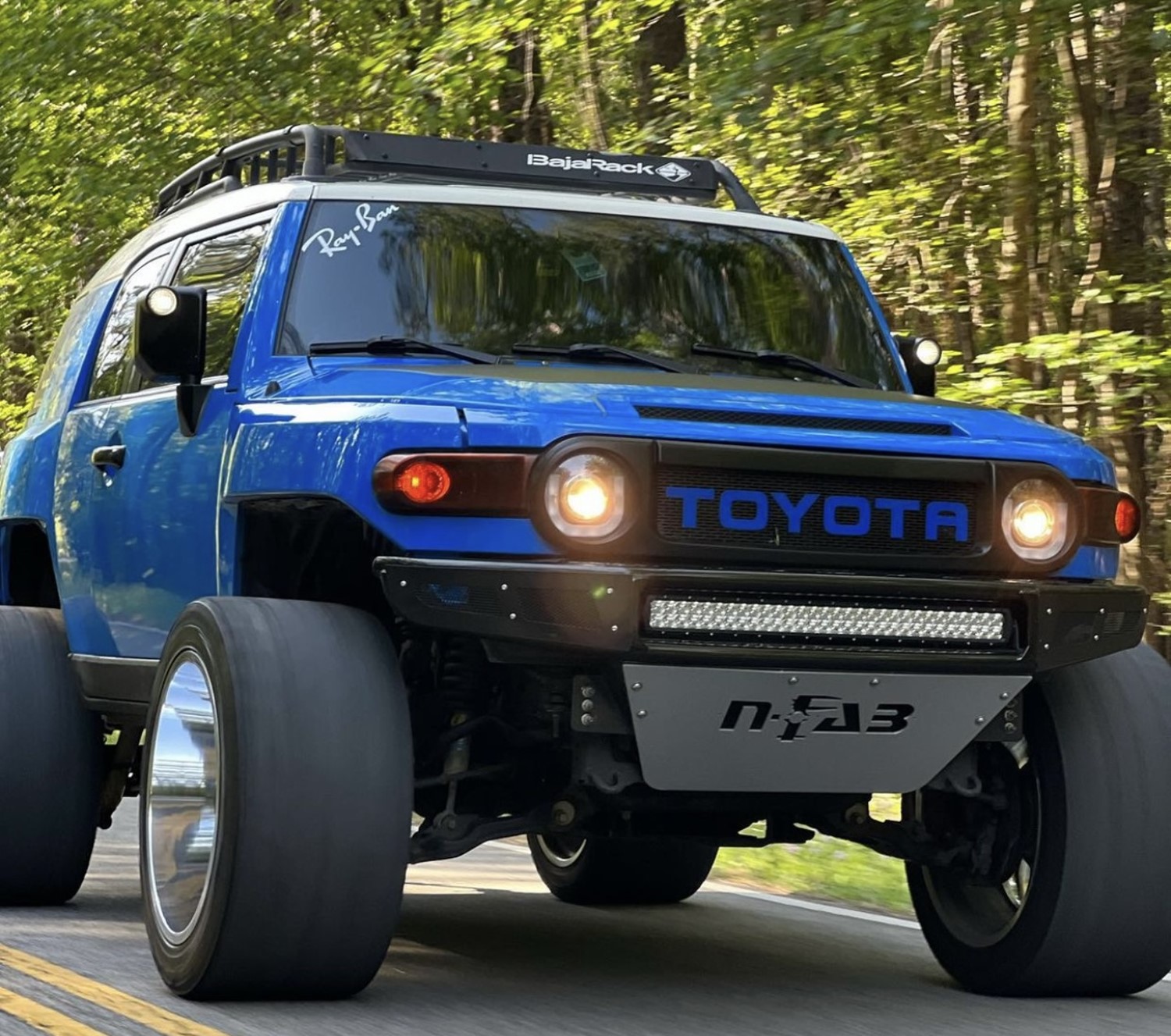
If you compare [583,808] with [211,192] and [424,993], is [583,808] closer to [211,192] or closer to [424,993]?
[424,993]

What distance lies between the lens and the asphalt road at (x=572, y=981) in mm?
5039

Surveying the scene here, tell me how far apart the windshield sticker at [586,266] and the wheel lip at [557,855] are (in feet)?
7.55

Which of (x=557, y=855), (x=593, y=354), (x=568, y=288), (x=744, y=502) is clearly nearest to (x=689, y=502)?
(x=744, y=502)

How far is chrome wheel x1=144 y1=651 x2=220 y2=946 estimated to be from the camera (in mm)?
5184

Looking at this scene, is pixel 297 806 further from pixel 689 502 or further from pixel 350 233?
pixel 350 233

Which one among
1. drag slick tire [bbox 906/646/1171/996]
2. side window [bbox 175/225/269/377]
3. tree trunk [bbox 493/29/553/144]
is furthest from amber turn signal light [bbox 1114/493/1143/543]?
tree trunk [bbox 493/29/553/144]

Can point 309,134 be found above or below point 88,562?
above

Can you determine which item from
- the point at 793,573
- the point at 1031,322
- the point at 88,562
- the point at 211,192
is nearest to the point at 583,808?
the point at 793,573

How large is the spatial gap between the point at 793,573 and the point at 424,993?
1.48 metres

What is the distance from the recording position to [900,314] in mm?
14672

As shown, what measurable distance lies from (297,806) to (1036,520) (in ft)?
6.40

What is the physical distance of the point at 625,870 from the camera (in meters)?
7.64

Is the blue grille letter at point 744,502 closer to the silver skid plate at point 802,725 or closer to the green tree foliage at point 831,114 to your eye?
the silver skid plate at point 802,725

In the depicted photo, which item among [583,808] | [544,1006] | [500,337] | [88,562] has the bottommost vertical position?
[544,1006]
